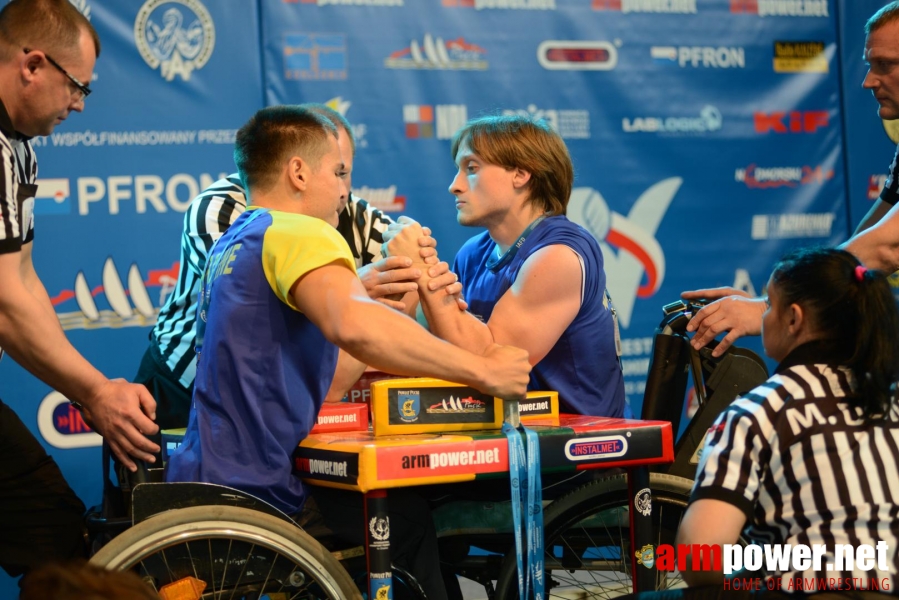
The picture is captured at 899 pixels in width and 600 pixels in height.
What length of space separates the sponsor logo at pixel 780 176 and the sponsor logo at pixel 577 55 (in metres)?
0.86

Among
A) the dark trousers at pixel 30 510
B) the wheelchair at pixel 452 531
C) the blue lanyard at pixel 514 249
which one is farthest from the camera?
the blue lanyard at pixel 514 249

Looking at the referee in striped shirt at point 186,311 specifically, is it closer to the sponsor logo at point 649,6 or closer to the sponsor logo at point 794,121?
the sponsor logo at point 649,6

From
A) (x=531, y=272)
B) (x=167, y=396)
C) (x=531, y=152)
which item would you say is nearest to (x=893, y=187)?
(x=531, y=152)

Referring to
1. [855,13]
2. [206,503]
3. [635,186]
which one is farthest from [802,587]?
[855,13]

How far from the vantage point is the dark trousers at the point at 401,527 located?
6.89 feet

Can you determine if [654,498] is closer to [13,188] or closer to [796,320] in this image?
[796,320]

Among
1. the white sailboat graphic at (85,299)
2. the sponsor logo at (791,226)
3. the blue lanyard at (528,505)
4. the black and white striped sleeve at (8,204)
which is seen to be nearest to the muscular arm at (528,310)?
the blue lanyard at (528,505)

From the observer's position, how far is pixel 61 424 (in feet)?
12.8

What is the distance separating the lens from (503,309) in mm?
2535

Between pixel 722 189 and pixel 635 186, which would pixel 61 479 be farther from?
pixel 722 189

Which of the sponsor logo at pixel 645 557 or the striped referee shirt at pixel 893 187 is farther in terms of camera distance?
the striped referee shirt at pixel 893 187

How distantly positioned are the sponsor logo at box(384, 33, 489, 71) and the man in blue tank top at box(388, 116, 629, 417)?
1.48 meters

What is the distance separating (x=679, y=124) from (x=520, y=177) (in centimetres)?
216

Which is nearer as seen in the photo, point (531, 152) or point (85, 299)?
point (531, 152)
